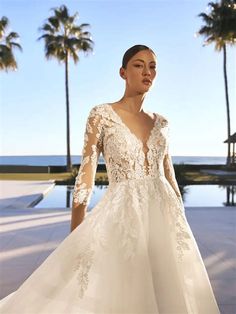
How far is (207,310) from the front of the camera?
8.25 feet

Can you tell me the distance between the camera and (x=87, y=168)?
2281 millimetres

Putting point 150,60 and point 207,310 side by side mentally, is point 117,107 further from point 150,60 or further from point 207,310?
point 207,310

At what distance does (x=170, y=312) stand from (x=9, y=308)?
109 centimetres

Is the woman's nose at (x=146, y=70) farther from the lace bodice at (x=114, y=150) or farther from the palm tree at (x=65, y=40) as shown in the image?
the palm tree at (x=65, y=40)

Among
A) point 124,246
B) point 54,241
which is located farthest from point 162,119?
point 54,241

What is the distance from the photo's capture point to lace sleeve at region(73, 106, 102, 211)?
2247 mm

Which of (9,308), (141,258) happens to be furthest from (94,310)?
(9,308)

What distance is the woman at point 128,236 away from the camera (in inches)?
90.1

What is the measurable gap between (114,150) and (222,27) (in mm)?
27739

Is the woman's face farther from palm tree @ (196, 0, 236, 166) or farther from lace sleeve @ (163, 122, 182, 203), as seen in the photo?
palm tree @ (196, 0, 236, 166)

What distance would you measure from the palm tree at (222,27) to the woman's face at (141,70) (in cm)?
2693

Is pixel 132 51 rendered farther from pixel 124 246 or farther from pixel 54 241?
pixel 54 241

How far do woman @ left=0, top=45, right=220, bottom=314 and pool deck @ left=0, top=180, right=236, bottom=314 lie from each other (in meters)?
1.25

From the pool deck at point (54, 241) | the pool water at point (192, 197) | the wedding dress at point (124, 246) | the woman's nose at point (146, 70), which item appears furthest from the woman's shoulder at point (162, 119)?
the pool water at point (192, 197)
